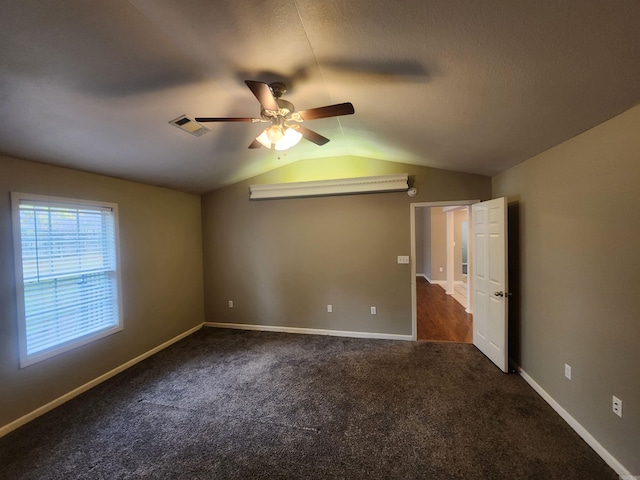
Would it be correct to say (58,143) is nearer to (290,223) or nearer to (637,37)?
(290,223)

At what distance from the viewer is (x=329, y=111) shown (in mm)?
1624

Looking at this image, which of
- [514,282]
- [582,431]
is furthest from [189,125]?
[582,431]

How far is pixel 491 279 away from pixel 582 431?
143cm

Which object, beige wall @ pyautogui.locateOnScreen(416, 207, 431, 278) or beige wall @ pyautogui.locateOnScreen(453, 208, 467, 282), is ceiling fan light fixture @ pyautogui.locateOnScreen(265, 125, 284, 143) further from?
beige wall @ pyautogui.locateOnScreen(416, 207, 431, 278)

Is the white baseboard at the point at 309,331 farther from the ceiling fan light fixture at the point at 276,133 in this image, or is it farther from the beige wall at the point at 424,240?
the beige wall at the point at 424,240

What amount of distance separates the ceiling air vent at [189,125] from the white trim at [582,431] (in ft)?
12.7

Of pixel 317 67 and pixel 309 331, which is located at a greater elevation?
pixel 317 67

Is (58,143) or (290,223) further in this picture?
(290,223)

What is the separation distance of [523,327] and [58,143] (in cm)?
466

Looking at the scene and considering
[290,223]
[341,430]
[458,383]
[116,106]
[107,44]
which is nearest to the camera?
[107,44]

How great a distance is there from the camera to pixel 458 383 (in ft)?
8.75

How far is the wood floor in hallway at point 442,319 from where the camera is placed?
3.85 meters

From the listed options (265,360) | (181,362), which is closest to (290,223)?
(265,360)

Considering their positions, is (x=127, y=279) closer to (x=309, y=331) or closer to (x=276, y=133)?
(x=309, y=331)
